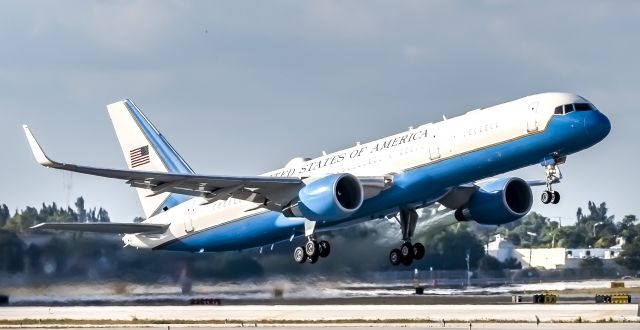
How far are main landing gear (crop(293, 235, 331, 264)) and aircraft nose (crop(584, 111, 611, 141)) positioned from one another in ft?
43.9

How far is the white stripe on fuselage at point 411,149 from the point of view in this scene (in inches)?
2169

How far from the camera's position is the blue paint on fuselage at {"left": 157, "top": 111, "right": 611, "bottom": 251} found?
178ft

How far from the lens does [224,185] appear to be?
60094 mm

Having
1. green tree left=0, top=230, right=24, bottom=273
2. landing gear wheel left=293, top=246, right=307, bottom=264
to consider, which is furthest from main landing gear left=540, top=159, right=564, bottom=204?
green tree left=0, top=230, right=24, bottom=273

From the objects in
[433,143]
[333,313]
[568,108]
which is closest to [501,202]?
[433,143]

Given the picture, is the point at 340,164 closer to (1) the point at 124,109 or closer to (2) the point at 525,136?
(2) the point at 525,136

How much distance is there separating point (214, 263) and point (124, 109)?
31.2 ft

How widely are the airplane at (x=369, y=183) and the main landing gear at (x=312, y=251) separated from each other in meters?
0.05

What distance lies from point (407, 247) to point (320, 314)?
17.2 ft

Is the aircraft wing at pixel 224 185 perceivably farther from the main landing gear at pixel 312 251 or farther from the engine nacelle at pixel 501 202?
the engine nacelle at pixel 501 202

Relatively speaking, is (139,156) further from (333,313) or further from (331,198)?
(331,198)

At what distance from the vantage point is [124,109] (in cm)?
7275

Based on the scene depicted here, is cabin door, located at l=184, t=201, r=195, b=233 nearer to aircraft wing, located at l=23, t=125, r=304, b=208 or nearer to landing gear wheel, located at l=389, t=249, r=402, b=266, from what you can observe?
aircraft wing, located at l=23, t=125, r=304, b=208

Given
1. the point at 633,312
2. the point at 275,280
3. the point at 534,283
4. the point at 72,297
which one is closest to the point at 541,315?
the point at 633,312
